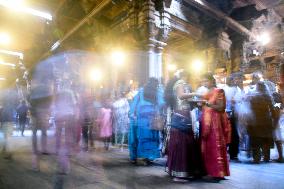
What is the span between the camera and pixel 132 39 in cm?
998

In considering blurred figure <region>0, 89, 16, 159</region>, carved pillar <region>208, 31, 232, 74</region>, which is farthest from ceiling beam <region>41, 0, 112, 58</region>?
blurred figure <region>0, 89, 16, 159</region>

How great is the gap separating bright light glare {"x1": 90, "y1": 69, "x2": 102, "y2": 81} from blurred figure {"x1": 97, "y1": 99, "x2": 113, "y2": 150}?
3620mm

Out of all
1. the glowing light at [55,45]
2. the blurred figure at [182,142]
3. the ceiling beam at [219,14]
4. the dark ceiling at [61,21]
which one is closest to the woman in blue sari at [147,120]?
the blurred figure at [182,142]

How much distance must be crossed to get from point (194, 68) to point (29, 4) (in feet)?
26.6

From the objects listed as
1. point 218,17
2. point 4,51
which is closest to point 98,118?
point 218,17

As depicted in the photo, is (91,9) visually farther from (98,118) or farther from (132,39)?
(98,118)

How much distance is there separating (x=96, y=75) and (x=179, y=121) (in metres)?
8.68

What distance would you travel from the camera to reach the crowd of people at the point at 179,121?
4.68 meters

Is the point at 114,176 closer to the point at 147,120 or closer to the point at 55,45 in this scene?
the point at 147,120

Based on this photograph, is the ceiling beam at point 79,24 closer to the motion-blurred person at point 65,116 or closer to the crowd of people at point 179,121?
the crowd of people at point 179,121

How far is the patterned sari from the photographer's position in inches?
179

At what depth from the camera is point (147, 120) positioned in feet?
20.5

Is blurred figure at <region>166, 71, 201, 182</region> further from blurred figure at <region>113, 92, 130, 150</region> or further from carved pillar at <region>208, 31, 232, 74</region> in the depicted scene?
carved pillar at <region>208, 31, 232, 74</region>

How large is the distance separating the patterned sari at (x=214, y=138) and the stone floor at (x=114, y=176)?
0.89 ft
